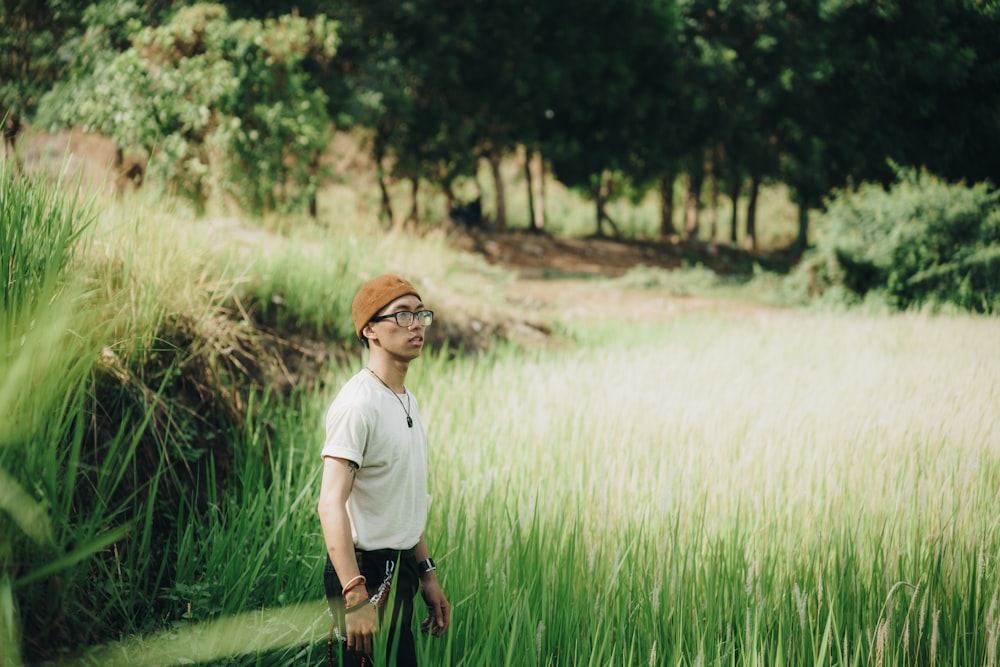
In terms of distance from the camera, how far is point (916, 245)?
27.8ft

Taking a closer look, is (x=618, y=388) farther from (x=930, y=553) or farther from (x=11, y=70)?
(x=11, y=70)

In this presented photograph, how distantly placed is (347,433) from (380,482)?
18cm

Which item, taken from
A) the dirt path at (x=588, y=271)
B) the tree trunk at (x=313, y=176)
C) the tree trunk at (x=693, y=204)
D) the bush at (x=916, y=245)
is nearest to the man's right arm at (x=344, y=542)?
the dirt path at (x=588, y=271)

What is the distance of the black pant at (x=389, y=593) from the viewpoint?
5.87 ft

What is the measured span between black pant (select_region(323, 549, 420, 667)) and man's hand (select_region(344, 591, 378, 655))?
3 centimetres

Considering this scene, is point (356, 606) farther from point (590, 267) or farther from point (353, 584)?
point (590, 267)

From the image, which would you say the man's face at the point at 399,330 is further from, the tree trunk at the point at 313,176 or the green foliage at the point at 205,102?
the tree trunk at the point at 313,176

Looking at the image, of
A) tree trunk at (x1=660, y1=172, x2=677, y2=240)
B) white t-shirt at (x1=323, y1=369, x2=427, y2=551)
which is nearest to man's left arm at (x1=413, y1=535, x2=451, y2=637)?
white t-shirt at (x1=323, y1=369, x2=427, y2=551)

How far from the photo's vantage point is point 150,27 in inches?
357

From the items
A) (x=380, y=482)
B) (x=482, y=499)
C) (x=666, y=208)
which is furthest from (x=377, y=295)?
(x=666, y=208)

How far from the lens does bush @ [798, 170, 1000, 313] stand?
767cm

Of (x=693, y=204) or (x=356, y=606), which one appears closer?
(x=356, y=606)

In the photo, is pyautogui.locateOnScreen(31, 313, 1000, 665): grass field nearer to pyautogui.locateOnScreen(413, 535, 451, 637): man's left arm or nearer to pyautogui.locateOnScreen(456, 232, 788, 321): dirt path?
pyautogui.locateOnScreen(413, 535, 451, 637): man's left arm

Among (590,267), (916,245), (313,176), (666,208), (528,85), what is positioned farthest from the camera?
(666,208)
